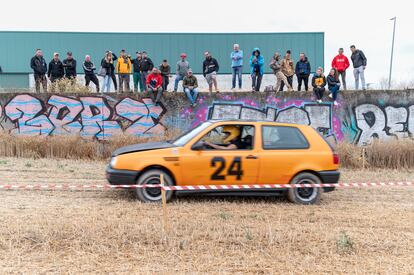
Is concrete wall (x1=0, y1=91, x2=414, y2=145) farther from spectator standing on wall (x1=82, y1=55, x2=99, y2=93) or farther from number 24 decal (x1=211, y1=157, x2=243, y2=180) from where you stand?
number 24 decal (x1=211, y1=157, x2=243, y2=180)

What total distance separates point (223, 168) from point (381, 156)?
729 cm

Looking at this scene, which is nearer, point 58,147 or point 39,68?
point 58,147

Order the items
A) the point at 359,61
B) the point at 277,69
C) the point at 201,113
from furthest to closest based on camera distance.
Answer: the point at 201,113
the point at 277,69
the point at 359,61

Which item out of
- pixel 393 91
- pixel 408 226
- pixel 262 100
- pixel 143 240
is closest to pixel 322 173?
pixel 408 226

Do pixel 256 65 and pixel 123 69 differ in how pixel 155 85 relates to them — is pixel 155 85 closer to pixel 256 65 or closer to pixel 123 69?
pixel 123 69

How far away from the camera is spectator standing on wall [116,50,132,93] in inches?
659

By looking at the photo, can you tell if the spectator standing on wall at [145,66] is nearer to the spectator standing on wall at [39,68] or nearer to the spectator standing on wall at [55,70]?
the spectator standing on wall at [55,70]

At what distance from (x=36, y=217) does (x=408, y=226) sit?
578 centimetres

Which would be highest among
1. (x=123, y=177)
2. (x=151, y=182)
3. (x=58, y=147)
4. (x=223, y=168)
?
(x=223, y=168)

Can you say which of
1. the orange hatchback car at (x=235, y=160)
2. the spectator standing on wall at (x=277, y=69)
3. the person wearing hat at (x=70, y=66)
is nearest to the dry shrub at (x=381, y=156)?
the spectator standing on wall at (x=277, y=69)

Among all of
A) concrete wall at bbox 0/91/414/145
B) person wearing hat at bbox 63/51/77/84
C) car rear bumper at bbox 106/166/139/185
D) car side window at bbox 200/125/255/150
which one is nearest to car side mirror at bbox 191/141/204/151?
car side window at bbox 200/125/255/150

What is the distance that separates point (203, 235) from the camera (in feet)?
19.6

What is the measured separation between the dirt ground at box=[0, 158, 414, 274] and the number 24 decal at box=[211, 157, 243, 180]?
20.5 inches

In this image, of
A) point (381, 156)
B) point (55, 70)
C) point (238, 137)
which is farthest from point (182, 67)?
point (238, 137)
